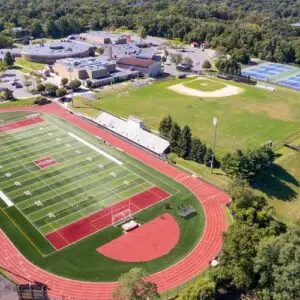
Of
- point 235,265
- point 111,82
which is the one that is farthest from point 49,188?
point 111,82

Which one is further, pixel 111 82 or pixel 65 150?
pixel 111 82

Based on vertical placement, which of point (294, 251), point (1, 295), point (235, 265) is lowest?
point (1, 295)

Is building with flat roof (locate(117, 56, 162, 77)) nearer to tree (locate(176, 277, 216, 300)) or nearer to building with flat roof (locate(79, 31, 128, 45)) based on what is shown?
building with flat roof (locate(79, 31, 128, 45))

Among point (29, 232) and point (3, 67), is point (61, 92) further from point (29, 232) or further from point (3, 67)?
point (29, 232)

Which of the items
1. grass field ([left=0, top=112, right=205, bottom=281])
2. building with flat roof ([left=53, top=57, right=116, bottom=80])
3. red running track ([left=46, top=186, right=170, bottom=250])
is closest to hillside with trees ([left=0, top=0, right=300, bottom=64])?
building with flat roof ([left=53, top=57, right=116, bottom=80])

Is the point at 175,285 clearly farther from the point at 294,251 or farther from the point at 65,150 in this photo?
the point at 65,150

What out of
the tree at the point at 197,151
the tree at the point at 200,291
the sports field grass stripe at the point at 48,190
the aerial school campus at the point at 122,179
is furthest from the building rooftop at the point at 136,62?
the tree at the point at 200,291

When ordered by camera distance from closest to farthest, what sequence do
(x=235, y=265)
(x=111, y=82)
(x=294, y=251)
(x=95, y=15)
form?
(x=294, y=251), (x=235, y=265), (x=111, y=82), (x=95, y=15)

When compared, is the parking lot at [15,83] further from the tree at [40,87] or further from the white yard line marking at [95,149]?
the white yard line marking at [95,149]
